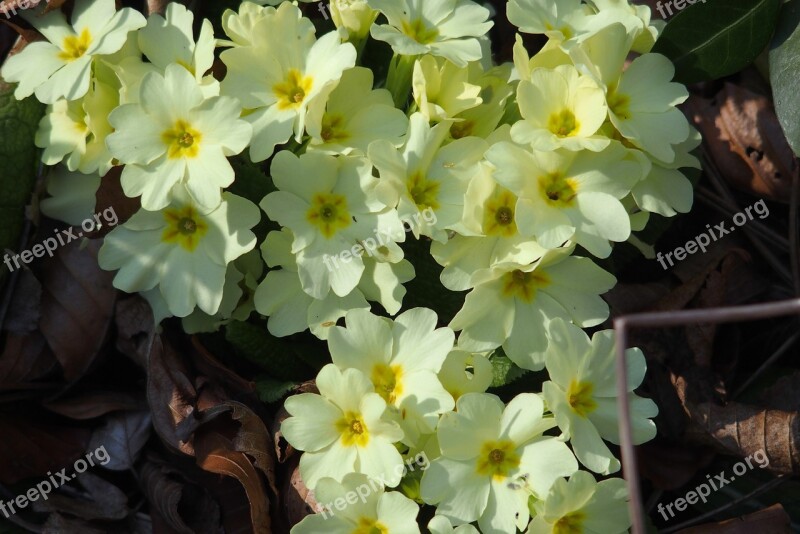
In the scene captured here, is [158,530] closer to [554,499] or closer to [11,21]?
[554,499]

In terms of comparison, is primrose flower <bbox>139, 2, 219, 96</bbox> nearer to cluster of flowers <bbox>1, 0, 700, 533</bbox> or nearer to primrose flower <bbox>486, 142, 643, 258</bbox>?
cluster of flowers <bbox>1, 0, 700, 533</bbox>

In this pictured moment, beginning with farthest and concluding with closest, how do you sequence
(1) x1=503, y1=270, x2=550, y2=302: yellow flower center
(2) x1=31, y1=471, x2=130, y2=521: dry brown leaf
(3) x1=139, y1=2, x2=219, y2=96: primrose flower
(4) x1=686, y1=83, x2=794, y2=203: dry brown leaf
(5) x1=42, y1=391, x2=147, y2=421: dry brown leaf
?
1. (4) x1=686, y1=83, x2=794, y2=203: dry brown leaf
2. (5) x1=42, y1=391, x2=147, y2=421: dry brown leaf
3. (2) x1=31, y1=471, x2=130, y2=521: dry brown leaf
4. (3) x1=139, y1=2, x2=219, y2=96: primrose flower
5. (1) x1=503, y1=270, x2=550, y2=302: yellow flower center

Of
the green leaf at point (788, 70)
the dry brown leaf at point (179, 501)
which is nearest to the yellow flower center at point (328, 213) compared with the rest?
the dry brown leaf at point (179, 501)

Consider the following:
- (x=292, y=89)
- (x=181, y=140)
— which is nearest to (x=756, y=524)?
(x=292, y=89)

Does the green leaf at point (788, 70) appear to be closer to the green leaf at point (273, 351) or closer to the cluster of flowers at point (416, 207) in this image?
the cluster of flowers at point (416, 207)

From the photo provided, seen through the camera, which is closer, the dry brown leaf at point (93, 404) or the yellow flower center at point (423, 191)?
the yellow flower center at point (423, 191)

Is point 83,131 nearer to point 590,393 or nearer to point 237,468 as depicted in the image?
point 237,468

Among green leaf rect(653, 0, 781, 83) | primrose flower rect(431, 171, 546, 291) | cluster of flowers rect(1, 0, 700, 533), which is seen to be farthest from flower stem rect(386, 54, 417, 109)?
green leaf rect(653, 0, 781, 83)
